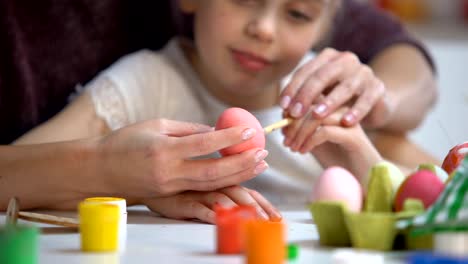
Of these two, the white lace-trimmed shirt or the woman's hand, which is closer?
the woman's hand

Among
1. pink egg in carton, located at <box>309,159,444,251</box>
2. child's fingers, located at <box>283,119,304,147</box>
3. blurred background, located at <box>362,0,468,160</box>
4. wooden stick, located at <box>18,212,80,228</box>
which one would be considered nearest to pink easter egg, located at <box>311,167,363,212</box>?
pink egg in carton, located at <box>309,159,444,251</box>

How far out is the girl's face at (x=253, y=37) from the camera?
3.72ft

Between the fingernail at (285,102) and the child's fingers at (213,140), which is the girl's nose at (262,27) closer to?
the fingernail at (285,102)

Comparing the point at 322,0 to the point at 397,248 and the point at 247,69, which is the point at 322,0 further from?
the point at 397,248

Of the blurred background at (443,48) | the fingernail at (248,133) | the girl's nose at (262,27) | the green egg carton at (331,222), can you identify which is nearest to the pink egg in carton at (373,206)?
the green egg carton at (331,222)

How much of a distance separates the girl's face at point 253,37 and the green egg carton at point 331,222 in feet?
1.72

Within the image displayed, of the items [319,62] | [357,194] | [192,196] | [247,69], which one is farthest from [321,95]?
[357,194]

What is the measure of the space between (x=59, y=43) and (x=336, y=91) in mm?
529

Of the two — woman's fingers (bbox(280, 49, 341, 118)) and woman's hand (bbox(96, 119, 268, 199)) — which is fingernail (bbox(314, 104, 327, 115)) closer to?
woman's fingers (bbox(280, 49, 341, 118))

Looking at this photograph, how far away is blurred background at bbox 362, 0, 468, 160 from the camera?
2.00m

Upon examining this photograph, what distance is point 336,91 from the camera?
1055mm

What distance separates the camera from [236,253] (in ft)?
2.00

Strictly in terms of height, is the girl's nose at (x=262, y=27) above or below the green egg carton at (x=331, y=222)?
above

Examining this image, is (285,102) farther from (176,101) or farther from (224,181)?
(176,101)
